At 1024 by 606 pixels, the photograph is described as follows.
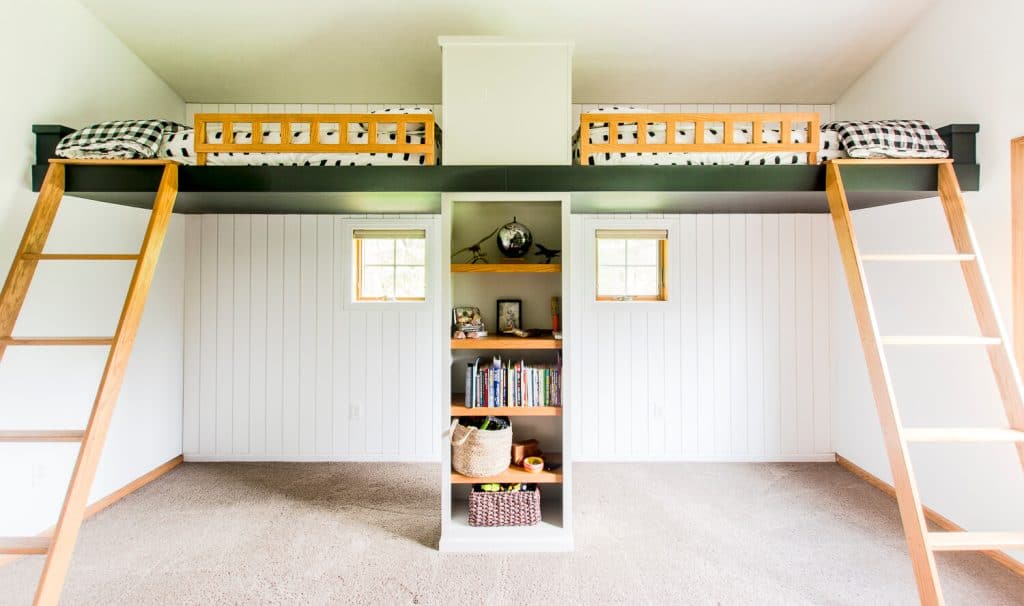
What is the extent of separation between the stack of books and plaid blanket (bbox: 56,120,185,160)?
75.7 inches

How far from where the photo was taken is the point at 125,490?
300cm

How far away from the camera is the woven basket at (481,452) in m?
2.41

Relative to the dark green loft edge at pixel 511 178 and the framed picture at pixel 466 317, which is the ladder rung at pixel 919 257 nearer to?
the dark green loft edge at pixel 511 178

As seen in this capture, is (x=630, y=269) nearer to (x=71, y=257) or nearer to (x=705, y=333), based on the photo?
(x=705, y=333)

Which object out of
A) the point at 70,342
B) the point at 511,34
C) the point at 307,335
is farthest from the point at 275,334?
the point at 511,34

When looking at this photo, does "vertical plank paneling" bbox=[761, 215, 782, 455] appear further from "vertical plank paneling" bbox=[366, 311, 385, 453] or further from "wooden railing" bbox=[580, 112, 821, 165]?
"vertical plank paneling" bbox=[366, 311, 385, 453]

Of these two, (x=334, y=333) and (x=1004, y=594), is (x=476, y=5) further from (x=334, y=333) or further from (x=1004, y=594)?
(x=1004, y=594)

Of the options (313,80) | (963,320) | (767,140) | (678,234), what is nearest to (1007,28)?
(767,140)

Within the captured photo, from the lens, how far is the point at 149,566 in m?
2.25

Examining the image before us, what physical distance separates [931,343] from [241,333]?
4020 millimetres

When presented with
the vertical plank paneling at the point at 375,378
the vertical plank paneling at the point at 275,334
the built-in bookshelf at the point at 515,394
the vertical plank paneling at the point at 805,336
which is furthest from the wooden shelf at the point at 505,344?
the vertical plank paneling at the point at 805,336

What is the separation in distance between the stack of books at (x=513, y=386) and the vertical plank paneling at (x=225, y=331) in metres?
2.17

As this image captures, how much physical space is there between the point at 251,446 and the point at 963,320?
4.54 m

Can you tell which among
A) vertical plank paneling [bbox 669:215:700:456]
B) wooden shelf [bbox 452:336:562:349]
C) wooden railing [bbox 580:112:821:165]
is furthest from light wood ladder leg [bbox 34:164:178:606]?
vertical plank paneling [bbox 669:215:700:456]
